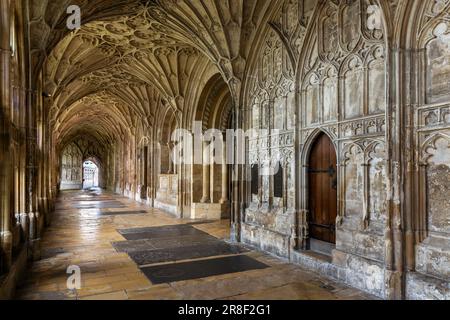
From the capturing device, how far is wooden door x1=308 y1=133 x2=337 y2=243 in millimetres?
5793

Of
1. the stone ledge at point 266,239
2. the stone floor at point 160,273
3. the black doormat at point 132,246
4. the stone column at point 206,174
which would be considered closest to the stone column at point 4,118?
the stone floor at point 160,273

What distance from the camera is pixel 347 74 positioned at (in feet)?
17.5

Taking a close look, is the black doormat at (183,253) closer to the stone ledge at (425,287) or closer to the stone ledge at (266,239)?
the stone ledge at (266,239)

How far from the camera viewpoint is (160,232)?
933cm

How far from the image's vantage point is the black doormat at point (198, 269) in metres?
5.18

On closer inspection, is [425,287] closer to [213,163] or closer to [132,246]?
[132,246]

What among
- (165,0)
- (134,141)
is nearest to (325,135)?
(165,0)

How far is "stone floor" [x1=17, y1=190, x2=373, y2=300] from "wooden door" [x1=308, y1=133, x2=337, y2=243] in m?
0.90

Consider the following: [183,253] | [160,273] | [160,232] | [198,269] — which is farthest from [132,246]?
[198,269]

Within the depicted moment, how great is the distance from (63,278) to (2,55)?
342cm

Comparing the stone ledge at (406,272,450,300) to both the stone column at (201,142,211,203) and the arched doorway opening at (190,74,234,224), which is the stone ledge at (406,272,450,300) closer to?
the arched doorway opening at (190,74,234,224)

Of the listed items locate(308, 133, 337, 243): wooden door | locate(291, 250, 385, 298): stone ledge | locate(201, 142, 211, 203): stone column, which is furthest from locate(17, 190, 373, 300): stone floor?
locate(201, 142, 211, 203): stone column

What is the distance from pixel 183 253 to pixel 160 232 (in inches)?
106

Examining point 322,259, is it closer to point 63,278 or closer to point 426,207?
point 426,207
